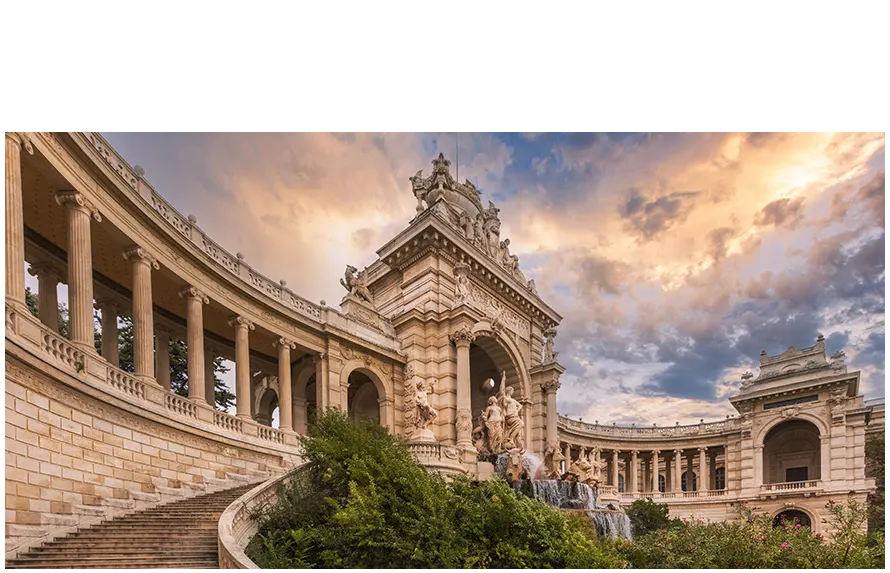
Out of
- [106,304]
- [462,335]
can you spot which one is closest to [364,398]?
[462,335]

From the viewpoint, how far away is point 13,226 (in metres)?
6.94

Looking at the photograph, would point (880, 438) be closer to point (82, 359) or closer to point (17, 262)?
point (82, 359)

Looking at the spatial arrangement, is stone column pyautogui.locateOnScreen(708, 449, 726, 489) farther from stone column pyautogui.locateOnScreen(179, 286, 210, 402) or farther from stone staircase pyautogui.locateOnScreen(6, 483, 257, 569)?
stone column pyautogui.locateOnScreen(179, 286, 210, 402)

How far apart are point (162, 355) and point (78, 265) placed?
588 cm

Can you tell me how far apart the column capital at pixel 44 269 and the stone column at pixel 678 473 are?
21498mm

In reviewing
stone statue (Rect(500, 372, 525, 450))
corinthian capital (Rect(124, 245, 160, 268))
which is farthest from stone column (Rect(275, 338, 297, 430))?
stone statue (Rect(500, 372, 525, 450))

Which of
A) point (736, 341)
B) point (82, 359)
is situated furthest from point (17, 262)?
point (736, 341)

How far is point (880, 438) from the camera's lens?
801 cm

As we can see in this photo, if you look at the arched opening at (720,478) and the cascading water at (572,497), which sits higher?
the cascading water at (572,497)

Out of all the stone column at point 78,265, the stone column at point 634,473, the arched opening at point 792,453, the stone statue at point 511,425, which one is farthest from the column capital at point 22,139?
the stone column at point 634,473

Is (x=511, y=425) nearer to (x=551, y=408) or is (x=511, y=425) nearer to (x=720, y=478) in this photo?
(x=551, y=408)

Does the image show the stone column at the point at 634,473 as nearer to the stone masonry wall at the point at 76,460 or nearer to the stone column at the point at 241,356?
the stone column at the point at 241,356

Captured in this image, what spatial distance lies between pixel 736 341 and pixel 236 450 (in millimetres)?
10941

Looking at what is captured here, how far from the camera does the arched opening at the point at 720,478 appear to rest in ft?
56.4
